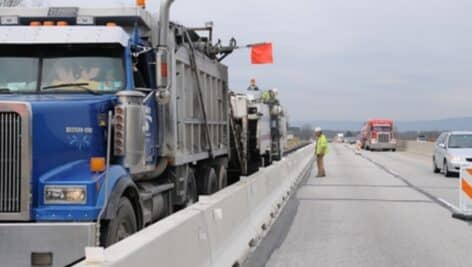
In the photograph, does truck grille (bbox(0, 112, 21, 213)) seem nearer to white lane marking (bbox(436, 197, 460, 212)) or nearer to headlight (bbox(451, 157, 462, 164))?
white lane marking (bbox(436, 197, 460, 212))

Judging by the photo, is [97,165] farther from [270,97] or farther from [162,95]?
[270,97]

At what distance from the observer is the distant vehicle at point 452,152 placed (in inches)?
997

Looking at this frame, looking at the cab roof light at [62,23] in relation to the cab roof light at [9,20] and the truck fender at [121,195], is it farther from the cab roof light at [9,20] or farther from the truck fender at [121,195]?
the truck fender at [121,195]

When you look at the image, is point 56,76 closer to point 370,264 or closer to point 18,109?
point 18,109

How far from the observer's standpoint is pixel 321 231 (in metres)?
11.4

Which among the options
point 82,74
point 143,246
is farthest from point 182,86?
point 143,246

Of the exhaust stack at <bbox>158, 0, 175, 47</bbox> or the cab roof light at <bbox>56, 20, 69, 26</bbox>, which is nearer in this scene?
the cab roof light at <bbox>56, 20, 69, 26</bbox>

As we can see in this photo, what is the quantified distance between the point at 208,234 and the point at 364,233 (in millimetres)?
5039

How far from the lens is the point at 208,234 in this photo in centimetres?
687

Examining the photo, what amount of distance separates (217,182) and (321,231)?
3324 millimetres

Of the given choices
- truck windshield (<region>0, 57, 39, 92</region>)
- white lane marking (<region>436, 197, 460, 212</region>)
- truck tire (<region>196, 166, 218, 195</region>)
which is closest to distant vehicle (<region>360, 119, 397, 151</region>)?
white lane marking (<region>436, 197, 460, 212</region>)

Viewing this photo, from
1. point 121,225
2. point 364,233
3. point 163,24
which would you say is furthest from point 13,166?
point 364,233

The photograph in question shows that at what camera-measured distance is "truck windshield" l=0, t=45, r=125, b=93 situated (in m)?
7.91

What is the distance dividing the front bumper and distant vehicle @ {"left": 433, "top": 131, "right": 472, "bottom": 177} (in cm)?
2111
